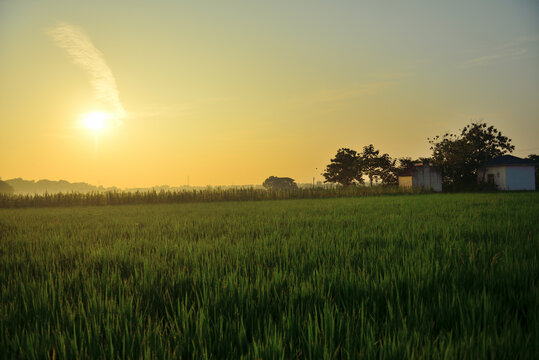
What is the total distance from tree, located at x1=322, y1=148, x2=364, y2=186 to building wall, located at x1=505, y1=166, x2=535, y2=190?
60.8ft

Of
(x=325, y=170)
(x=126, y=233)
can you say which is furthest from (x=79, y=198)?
(x=325, y=170)

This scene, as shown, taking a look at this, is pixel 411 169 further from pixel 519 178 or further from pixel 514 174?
pixel 519 178

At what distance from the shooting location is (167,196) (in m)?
24.0

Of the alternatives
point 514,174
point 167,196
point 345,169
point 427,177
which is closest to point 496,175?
point 514,174

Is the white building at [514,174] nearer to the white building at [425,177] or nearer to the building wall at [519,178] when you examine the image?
the building wall at [519,178]

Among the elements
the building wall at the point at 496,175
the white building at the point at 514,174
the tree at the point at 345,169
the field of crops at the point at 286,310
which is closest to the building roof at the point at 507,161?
the white building at the point at 514,174

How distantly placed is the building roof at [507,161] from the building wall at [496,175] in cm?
55

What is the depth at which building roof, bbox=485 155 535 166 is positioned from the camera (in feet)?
119

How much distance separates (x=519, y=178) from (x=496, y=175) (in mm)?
2340

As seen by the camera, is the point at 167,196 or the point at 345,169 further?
the point at 345,169

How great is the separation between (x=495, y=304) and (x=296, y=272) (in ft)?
4.87

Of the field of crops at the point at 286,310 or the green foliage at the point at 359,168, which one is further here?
the green foliage at the point at 359,168

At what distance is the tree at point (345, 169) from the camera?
47.5 metres

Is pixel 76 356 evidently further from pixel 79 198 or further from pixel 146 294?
pixel 79 198
